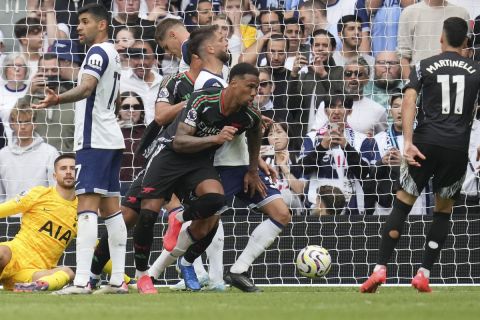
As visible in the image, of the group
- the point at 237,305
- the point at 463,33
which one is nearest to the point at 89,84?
the point at 237,305

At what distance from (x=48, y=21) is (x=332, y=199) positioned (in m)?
4.02

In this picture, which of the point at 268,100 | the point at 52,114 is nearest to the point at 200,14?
the point at 268,100

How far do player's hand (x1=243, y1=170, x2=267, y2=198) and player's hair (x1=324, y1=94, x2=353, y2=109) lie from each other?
12.1ft

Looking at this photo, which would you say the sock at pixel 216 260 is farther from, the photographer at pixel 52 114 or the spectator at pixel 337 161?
the photographer at pixel 52 114

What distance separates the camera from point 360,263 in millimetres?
11484

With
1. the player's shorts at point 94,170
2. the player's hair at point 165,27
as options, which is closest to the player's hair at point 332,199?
the player's hair at point 165,27

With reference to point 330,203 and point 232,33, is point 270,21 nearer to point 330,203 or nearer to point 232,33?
point 232,33

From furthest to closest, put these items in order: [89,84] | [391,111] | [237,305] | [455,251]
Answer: [391,111]
[455,251]
[89,84]
[237,305]

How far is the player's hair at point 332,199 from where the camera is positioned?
1171 cm

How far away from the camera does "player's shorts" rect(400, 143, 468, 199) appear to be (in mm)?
8250

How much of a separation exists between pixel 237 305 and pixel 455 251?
5204mm

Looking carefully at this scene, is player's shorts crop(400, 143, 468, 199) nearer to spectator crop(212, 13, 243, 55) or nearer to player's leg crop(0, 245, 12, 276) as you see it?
player's leg crop(0, 245, 12, 276)

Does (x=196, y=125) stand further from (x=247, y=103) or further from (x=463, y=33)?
(x=463, y=33)

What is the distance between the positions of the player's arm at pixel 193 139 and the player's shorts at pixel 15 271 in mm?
1809
